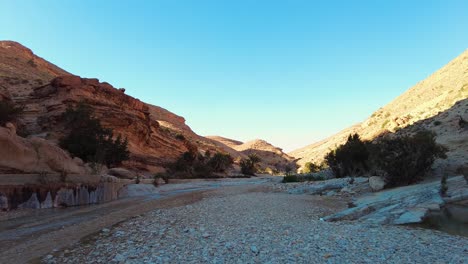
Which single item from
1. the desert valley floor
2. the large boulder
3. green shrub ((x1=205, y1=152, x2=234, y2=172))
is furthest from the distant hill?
the large boulder

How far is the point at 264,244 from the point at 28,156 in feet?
46.6

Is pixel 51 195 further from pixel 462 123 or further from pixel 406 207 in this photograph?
pixel 462 123

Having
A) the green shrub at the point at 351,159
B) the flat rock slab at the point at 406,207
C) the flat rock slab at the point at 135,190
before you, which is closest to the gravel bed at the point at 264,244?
the flat rock slab at the point at 406,207

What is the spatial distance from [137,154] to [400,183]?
35872mm

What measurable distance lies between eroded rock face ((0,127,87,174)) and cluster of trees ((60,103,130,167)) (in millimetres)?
9948

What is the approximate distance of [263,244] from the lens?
766 centimetres

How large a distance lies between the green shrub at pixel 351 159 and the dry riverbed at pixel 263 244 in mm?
23815

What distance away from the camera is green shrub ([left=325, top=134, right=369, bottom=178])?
32406mm

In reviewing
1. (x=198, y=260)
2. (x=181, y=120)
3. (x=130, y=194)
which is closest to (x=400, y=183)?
(x=198, y=260)

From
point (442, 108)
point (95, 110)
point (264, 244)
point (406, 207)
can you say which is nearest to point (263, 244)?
point (264, 244)

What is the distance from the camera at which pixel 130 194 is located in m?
24.6

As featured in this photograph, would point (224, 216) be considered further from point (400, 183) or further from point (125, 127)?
point (125, 127)

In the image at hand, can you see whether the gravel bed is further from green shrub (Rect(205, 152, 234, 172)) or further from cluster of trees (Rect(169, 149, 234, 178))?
green shrub (Rect(205, 152, 234, 172))

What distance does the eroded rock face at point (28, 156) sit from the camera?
599 inches
